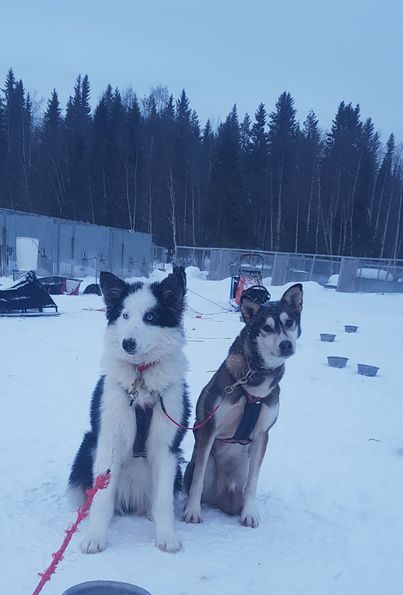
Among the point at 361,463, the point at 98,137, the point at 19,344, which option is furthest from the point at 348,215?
the point at 361,463

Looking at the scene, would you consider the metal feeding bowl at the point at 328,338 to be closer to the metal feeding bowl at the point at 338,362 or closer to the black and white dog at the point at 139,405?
the metal feeding bowl at the point at 338,362

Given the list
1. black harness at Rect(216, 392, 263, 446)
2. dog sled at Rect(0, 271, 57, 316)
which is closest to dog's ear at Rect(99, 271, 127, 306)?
black harness at Rect(216, 392, 263, 446)

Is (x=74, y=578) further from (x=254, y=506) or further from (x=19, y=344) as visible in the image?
(x=19, y=344)

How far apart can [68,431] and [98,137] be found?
36.7 meters

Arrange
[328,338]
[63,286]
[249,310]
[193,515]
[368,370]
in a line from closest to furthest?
[193,515]
[249,310]
[368,370]
[328,338]
[63,286]

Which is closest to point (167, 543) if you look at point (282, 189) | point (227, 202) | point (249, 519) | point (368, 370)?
point (249, 519)

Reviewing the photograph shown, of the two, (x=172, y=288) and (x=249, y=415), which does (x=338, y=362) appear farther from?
→ (x=172, y=288)

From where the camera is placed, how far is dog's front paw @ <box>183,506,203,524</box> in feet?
9.51

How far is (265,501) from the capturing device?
10.7 ft

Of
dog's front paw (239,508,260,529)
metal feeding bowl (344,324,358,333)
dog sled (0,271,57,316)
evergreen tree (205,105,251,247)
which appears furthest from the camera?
evergreen tree (205,105,251,247)

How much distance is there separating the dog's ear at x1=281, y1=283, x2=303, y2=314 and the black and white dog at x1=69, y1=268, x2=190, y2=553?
0.71m

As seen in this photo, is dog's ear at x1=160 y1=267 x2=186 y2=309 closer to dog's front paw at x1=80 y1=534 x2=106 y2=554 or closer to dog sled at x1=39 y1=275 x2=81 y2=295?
dog's front paw at x1=80 y1=534 x2=106 y2=554

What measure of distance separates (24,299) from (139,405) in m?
8.56

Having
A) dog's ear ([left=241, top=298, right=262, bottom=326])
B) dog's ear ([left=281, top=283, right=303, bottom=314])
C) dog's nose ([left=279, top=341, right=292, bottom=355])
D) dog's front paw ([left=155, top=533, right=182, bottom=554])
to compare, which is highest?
dog's ear ([left=281, top=283, right=303, bottom=314])
